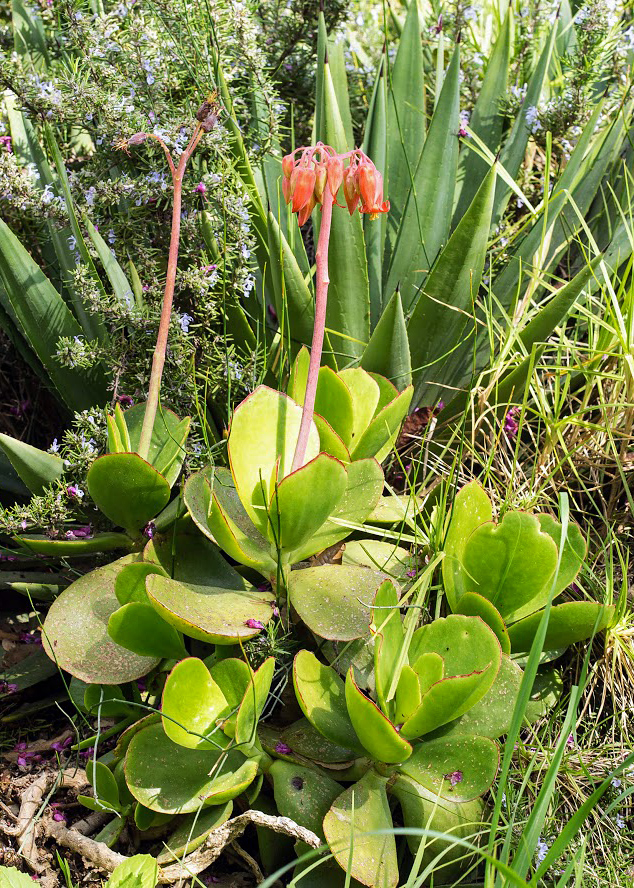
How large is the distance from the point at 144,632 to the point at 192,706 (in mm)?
153

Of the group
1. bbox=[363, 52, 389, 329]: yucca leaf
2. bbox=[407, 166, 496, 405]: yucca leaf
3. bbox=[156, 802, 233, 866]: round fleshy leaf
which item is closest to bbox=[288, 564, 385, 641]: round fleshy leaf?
bbox=[156, 802, 233, 866]: round fleshy leaf

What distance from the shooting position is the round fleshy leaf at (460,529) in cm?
150

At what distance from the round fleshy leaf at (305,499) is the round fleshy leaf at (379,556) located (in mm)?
218

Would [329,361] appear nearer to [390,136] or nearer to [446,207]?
[446,207]

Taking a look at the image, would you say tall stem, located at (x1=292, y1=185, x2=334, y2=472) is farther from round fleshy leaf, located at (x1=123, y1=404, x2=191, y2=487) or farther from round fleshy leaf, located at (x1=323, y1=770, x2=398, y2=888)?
Answer: round fleshy leaf, located at (x1=323, y1=770, x2=398, y2=888)

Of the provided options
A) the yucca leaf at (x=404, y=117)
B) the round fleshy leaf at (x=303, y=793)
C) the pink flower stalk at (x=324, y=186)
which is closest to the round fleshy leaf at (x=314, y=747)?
the round fleshy leaf at (x=303, y=793)

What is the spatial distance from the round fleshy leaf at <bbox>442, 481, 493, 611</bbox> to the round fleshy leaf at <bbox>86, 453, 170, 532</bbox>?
0.55m

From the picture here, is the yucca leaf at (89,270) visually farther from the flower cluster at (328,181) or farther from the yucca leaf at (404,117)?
the yucca leaf at (404,117)

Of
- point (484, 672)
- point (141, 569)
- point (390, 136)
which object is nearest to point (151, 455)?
point (141, 569)

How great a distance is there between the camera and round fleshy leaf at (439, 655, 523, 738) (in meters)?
1.40

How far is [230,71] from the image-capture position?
82.4 inches

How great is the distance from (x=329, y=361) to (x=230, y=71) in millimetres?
838

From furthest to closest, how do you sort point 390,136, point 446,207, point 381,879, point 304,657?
point 390,136
point 446,207
point 304,657
point 381,879

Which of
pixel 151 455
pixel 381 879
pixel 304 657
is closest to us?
pixel 381 879
